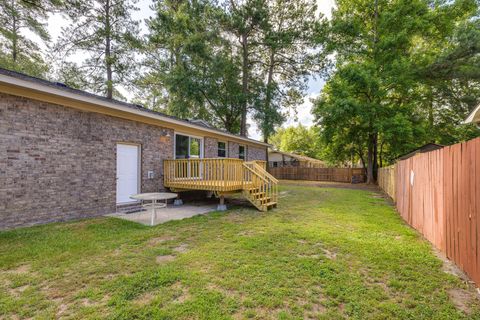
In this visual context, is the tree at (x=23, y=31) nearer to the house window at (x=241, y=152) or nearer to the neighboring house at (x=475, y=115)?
the house window at (x=241, y=152)

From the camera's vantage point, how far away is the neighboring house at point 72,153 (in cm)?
476

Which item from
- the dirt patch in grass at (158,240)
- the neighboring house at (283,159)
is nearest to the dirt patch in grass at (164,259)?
the dirt patch in grass at (158,240)

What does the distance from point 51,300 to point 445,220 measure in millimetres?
5549

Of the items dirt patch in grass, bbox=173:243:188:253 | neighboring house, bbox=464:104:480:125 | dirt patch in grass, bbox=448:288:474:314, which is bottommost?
dirt patch in grass, bbox=448:288:474:314

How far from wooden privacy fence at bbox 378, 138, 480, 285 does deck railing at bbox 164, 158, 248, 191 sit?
4.68 meters

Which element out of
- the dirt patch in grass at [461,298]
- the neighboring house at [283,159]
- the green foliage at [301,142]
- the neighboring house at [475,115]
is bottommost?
the dirt patch in grass at [461,298]

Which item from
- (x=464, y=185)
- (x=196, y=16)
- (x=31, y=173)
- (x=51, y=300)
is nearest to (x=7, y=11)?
(x=196, y=16)

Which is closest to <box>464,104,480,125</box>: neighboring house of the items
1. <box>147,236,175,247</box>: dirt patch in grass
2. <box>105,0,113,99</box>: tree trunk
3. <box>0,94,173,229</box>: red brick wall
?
<box>147,236,175,247</box>: dirt patch in grass

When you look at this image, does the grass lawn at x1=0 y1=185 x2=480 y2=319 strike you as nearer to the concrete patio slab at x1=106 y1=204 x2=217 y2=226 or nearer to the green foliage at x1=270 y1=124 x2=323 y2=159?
the concrete patio slab at x1=106 y1=204 x2=217 y2=226

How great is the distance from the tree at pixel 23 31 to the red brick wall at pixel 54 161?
34.6 feet

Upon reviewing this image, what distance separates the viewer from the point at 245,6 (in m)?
16.6

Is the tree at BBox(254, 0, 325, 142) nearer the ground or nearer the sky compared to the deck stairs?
nearer the sky

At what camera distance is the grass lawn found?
7.30 feet

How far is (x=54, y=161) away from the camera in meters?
5.41
